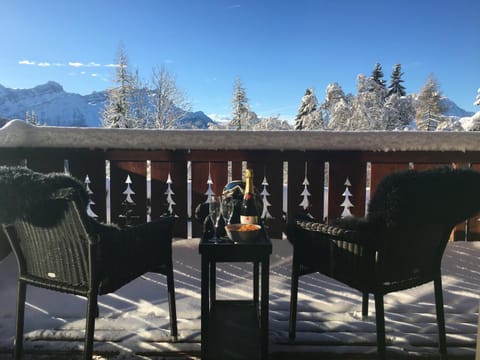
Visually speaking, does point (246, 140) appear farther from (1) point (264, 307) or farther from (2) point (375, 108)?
(2) point (375, 108)

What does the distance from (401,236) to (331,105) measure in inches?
1266

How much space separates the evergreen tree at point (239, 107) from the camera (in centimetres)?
3634

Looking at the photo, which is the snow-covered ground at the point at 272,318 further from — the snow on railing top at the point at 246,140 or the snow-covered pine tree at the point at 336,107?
the snow-covered pine tree at the point at 336,107

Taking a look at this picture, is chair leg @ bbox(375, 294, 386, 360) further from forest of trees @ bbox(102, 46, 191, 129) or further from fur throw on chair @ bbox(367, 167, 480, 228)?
forest of trees @ bbox(102, 46, 191, 129)

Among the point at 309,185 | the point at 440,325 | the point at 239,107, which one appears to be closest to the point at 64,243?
the point at 440,325

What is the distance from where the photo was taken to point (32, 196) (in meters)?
1.34

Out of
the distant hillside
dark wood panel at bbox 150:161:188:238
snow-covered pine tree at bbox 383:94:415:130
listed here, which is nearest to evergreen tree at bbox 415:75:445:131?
snow-covered pine tree at bbox 383:94:415:130

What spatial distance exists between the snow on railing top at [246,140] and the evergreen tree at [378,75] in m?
32.9

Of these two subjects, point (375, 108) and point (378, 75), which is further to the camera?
point (378, 75)

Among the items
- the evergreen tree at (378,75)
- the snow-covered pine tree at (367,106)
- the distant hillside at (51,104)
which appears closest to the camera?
the snow-covered pine tree at (367,106)

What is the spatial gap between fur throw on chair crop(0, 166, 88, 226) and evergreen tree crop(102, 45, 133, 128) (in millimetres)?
30647

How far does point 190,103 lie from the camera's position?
108 ft

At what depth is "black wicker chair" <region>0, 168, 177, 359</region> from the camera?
136cm

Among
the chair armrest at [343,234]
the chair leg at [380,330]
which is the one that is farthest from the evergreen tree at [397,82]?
the chair leg at [380,330]
